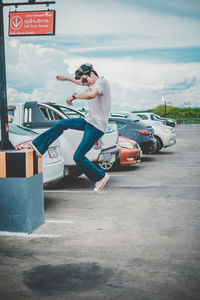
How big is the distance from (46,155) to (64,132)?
159cm

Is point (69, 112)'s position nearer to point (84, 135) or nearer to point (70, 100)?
point (84, 135)

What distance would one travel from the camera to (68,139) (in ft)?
27.0

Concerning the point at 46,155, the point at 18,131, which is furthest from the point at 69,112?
the point at 46,155

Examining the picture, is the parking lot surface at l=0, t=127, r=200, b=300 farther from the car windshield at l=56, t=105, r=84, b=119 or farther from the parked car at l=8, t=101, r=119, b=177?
the car windshield at l=56, t=105, r=84, b=119

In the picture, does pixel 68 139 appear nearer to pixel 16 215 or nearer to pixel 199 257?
pixel 16 215

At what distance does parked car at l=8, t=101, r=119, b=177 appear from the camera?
8.19 meters

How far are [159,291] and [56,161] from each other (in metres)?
3.97

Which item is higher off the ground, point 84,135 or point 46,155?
point 84,135

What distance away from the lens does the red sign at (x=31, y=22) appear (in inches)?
477

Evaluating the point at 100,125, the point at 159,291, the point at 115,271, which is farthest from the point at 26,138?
the point at 159,291

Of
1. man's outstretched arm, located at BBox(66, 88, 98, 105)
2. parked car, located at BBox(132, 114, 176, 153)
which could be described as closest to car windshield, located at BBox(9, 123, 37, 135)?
man's outstretched arm, located at BBox(66, 88, 98, 105)

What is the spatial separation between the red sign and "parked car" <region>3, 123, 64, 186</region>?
19.8 ft

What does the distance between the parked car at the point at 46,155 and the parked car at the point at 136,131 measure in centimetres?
665

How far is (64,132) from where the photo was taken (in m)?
8.23
